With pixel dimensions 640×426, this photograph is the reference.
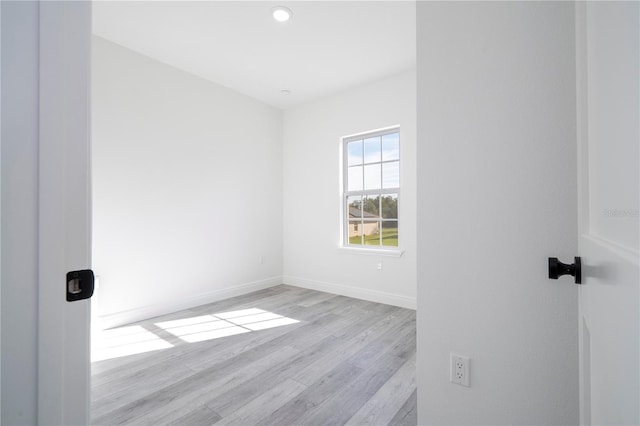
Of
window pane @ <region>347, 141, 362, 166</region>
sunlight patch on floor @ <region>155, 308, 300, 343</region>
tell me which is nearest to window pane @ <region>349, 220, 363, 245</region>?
window pane @ <region>347, 141, 362, 166</region>

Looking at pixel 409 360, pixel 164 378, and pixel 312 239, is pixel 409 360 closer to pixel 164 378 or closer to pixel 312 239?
pixel 164 378

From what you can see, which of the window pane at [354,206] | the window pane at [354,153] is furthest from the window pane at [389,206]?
the window pane at [354,153]

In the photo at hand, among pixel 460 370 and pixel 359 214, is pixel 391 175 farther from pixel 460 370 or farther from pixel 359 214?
pixel 460 370

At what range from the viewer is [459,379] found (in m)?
1.29

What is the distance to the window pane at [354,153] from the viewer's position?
4.29 m

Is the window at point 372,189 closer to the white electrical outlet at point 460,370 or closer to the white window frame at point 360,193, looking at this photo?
the white window frame at point 360,193

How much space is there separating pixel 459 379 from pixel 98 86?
386 cm

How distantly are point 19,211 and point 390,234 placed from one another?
3773 mm

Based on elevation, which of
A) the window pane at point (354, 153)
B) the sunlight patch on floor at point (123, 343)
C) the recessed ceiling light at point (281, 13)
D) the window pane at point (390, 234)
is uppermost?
the recessed ceiling light at point (281, 13)

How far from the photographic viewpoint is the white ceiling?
8.48 feet

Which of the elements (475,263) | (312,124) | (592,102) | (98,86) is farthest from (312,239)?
(592,102)

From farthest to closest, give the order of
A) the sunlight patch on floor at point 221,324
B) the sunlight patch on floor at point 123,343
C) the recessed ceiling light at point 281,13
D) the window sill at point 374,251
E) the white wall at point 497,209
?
the window sill at point 374,251, the sunlight patch on floor at point 221,324, the recessed ceiling light at point 281,13, the sunlight patch on floor at point 123,343, the white wall at point 497,209

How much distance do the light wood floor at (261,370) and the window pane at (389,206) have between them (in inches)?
48.8

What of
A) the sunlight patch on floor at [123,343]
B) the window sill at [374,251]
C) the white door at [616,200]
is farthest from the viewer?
the window sill at [374,251]
